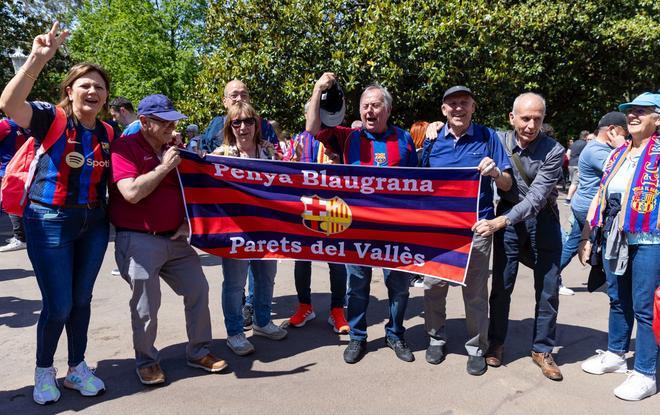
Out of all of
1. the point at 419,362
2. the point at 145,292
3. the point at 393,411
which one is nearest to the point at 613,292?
the point at 419,362

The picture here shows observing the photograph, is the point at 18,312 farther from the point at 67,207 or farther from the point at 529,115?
the point at 529,115

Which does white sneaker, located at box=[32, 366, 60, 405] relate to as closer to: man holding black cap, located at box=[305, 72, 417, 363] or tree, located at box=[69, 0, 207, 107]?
man holding black cap, located at box=[305, 72, 417, 363]

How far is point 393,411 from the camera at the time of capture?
3.14m

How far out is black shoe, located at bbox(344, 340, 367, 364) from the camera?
12.6 ft

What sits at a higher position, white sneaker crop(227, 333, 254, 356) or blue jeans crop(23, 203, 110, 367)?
blue jeans crop(23, 203, 110, 367)

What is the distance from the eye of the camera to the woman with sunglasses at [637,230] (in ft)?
10.7

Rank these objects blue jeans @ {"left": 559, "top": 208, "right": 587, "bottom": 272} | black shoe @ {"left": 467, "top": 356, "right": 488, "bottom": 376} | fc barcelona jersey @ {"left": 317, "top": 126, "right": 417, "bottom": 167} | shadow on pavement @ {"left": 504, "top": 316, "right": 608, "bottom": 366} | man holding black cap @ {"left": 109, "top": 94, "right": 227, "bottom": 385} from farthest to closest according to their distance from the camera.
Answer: blue jeans @ {"left": 559, "top": 208, "right": 587, "bottom": 272} < shadow on pavement @ {"left": 504, "top": 316, "right": 608, "bottom": 366} < fc barcelona jersey @ {"left": 317, "top": 126, "right": 417, "bottom": 167} < black shoe @ {"left": 467, "top": 356, "right": 488, "bottom": 376} < man holding black cap @ {"left": 109, "top": 94, "right": 227, "bottom": 385}

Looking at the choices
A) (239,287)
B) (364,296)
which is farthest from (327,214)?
(239,287)

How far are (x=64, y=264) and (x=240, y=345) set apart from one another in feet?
4.97

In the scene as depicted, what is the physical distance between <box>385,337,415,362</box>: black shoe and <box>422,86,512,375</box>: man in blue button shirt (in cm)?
15

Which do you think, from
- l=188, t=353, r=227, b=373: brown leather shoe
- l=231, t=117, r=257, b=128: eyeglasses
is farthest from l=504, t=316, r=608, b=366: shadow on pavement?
l=231, t=117, r=257, b=128: eyeglasses

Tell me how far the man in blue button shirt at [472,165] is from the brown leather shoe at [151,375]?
202 centimetres

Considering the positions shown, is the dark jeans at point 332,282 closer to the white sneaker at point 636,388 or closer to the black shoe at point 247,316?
the black shoe at point 247,316

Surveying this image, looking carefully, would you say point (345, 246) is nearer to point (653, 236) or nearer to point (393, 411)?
point (393, 411)
